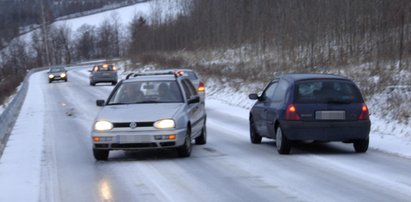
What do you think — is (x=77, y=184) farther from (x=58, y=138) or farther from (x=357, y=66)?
(x=357, y=66)

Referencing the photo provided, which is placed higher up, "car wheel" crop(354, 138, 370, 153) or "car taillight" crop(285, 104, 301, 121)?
"car taillight" crop(285, 104, 301, 121)

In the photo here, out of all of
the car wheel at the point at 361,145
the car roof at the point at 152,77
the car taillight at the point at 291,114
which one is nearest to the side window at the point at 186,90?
the car roof at the point at 152,77

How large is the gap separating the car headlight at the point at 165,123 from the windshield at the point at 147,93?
3.64 feet

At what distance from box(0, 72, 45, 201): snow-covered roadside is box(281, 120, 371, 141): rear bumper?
4.55 meters

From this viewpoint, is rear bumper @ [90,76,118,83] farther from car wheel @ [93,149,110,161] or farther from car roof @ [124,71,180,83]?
car wheel @ [93,149,110,161]

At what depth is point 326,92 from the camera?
1125cm

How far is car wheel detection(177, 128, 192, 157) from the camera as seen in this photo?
11133 mm

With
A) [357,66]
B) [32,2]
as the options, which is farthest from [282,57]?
[32,2]

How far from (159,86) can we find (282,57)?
71.5 ft

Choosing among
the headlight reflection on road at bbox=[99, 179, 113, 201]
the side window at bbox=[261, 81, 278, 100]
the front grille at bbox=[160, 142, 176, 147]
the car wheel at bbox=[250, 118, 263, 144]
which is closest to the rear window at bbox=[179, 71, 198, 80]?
the car wheel at bbox=[250, 118, 263, 144]

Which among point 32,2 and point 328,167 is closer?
point 328,167

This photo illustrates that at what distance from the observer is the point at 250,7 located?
55.4 metres

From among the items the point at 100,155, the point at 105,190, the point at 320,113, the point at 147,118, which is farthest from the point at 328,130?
the point at 105,190

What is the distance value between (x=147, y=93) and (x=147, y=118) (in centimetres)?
136
